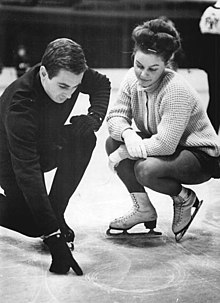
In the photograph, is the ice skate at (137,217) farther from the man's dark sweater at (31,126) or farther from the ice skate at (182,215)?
the man's dark sweater at (31,126)

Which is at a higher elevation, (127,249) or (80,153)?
(80,153)

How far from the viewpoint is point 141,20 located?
3.42 ft

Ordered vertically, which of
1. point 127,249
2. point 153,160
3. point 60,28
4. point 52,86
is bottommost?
point 127,249

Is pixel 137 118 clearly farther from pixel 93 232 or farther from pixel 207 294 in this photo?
pixel 207 294

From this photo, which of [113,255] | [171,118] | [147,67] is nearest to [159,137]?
[171,118]

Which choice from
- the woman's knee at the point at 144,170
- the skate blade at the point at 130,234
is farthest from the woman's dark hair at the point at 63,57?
the skate blade at the point at 130,234

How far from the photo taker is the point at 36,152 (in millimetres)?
1030

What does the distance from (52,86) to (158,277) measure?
424mm

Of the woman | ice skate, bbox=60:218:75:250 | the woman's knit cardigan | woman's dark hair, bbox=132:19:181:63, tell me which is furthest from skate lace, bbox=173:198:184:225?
woman's dark hair, bbox=132:19:181:63

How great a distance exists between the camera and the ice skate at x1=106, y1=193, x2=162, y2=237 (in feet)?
3.83

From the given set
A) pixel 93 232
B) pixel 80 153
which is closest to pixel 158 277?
pixel 93 232

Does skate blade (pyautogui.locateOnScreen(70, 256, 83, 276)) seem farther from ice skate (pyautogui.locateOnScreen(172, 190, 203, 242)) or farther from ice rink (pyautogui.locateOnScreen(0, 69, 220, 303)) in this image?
ice skate (pyautogui.locateOnScreen(172, 190, 203, 242))

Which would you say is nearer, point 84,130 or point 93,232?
point 84,130

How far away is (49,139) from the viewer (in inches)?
40.5
